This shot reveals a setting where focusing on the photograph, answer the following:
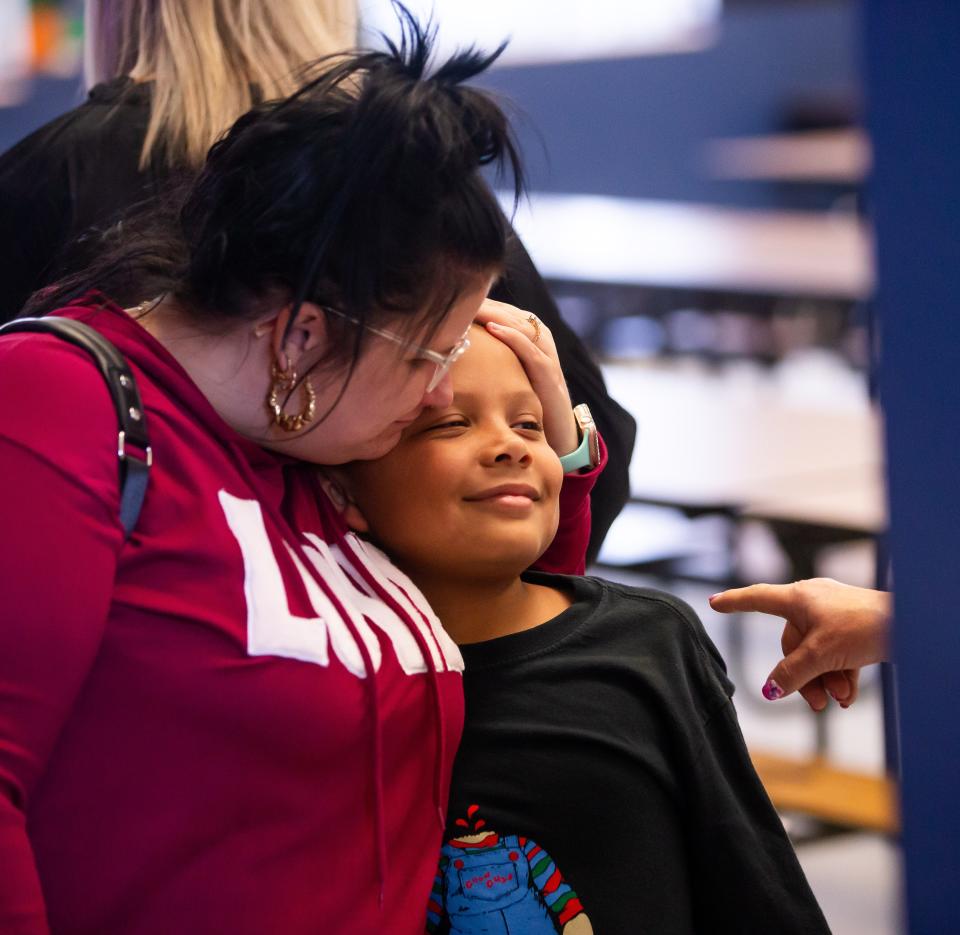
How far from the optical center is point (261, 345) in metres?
1.18

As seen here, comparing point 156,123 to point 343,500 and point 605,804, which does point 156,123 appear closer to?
point 343,500

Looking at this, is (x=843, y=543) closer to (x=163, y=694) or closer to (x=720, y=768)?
(x=720, y=768)

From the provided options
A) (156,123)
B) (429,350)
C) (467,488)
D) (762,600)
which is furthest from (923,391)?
(156,123)

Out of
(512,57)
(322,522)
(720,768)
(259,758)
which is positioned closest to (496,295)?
(322,522)

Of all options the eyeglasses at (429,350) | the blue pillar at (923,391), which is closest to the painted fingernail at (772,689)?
the eyeglasses at (429,350)

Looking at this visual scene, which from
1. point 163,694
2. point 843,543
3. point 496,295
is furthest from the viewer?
point 843,543

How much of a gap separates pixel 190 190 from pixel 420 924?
A: 67cm

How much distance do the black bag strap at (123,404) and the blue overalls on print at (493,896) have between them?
0.47 metres

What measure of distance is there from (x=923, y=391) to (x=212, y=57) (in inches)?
41.2

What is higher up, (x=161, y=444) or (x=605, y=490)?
(x=161, y=444)

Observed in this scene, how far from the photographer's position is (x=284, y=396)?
1188mm

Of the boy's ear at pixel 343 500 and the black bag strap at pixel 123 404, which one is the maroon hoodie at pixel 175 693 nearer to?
the black bag strap at pixel 123 404

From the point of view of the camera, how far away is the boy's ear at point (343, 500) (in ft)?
4.52

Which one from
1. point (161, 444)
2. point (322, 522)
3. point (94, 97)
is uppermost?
point (94, 97)
